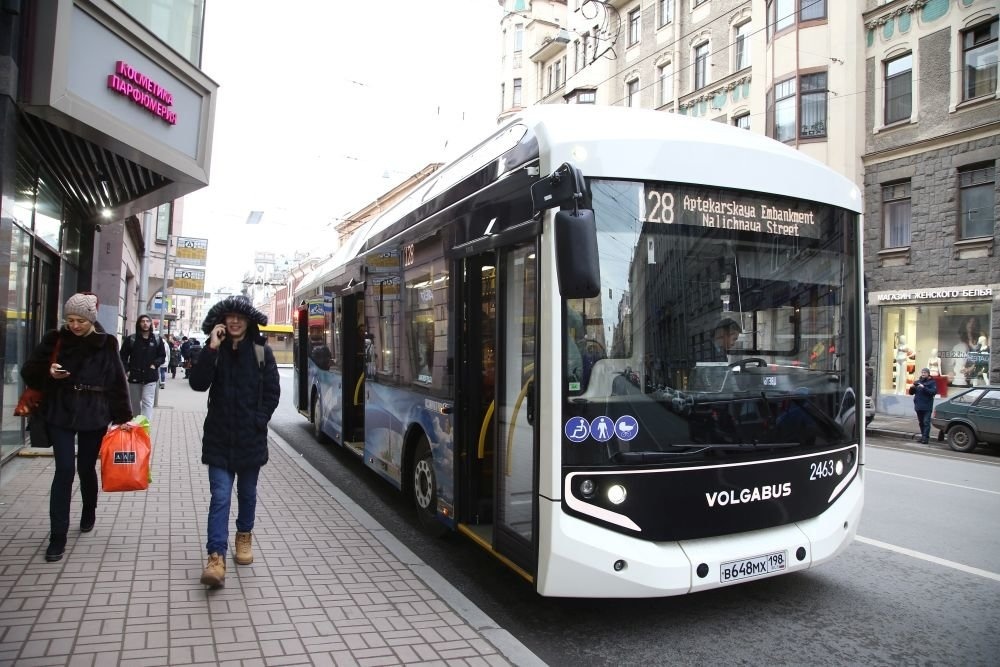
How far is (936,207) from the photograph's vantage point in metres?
19.2

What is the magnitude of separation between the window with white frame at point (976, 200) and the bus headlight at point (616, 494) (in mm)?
18105

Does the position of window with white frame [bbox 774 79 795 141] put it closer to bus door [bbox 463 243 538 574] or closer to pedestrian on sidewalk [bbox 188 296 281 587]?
bus door [bbox 463 243 538 574]

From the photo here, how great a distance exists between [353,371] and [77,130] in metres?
4.30

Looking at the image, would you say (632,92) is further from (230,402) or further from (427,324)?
(230,402)

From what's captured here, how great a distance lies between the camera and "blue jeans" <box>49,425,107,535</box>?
16.5 ft

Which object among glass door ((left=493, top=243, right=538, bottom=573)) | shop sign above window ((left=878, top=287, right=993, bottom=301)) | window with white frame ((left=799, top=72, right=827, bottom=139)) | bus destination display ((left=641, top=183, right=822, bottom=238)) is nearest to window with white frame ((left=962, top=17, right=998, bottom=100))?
window with white frame ((left=799, top=72, right=827, bottom=139))

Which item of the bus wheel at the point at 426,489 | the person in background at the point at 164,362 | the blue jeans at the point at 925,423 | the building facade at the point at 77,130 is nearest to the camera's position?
the building facade at the point at 77,130

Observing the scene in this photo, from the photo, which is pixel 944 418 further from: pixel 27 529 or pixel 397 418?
pixel 27 529

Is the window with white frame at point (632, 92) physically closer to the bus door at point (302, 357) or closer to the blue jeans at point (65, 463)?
the bus door at point (302, 357)

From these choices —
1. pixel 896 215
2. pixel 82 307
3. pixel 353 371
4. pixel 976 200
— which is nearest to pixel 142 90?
pixel 82 307

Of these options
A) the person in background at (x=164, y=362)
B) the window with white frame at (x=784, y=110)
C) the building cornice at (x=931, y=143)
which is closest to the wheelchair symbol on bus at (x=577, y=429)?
the person in background at (x=164, y=362)

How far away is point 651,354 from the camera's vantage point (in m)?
4.18

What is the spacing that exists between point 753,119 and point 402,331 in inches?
786

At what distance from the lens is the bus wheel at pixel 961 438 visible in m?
14.6
